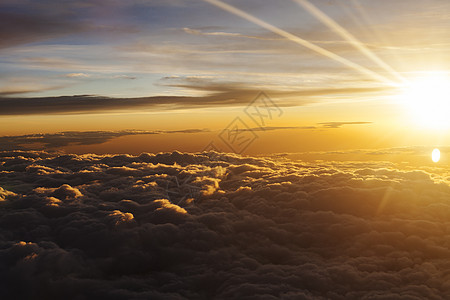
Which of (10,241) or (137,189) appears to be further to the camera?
(137,189)

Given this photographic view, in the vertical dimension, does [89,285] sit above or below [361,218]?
below

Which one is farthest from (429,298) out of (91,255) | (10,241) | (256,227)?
(10,241)

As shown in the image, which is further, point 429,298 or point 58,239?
point 58,239

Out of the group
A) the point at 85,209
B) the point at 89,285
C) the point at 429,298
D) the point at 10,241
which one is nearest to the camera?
the point at 429,298

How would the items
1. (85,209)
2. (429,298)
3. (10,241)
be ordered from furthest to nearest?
(85,209) → (10,241) → (429,298)

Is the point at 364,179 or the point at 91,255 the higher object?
the point at 364,179

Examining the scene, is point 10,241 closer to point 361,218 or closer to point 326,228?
point 326,228

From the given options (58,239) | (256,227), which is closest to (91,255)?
(58,239)

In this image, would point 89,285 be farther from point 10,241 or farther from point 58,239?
point 10,241

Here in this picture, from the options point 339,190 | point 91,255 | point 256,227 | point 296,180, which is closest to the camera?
point 91,255
